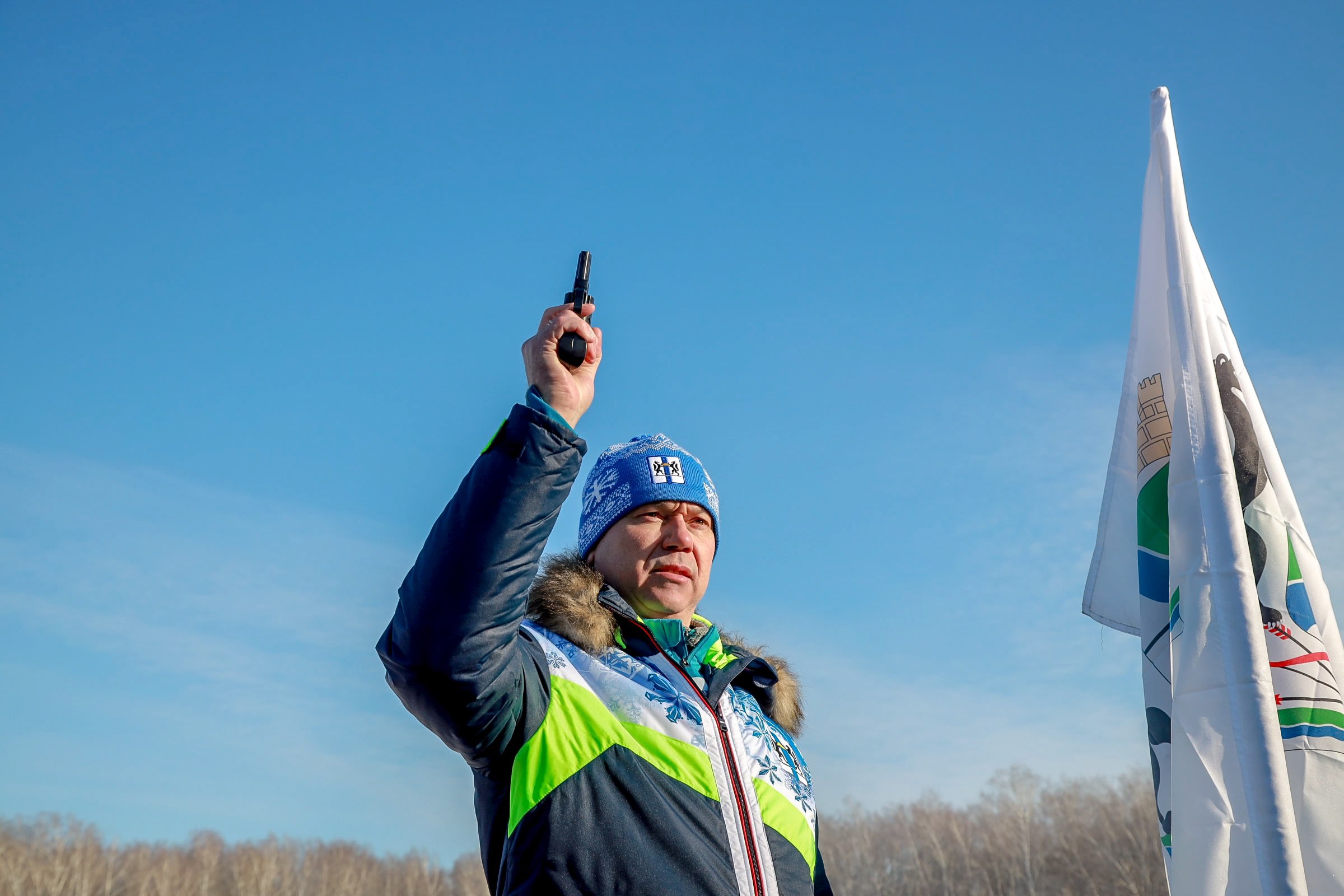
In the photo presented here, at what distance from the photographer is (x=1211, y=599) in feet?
9.43

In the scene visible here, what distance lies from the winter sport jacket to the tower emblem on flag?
56cm

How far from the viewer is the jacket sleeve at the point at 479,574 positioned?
225 cm

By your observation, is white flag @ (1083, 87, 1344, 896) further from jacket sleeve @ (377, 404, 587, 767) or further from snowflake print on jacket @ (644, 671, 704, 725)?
jacket sleeve @ (377, 404, 587, 767)

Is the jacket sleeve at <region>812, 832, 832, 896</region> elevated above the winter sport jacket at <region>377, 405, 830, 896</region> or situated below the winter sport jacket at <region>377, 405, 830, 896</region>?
below

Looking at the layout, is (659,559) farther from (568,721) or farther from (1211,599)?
(1211,599)

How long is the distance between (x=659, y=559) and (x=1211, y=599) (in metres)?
1.64

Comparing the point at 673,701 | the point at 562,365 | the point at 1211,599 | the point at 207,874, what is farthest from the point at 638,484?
the point at 207,874

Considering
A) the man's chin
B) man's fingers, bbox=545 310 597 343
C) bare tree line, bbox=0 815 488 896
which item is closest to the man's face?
the man's chin

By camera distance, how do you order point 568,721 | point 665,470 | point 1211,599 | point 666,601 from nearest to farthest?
point 568,721 → point 1211,599 → point 666,601 → point 665,470

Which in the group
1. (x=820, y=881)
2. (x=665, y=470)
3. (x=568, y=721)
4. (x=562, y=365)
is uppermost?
(x=665, y=470)

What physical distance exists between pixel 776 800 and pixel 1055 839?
44.6m

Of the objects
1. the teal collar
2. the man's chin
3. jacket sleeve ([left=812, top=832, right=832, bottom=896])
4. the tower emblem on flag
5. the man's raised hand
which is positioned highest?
the tower emblem on flag

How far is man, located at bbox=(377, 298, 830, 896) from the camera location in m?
2.29

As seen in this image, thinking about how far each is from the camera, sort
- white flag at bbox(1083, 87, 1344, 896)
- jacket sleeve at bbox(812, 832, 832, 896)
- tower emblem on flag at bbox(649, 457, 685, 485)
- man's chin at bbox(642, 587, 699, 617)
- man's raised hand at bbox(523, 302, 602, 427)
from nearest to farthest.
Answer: man's raised hand at bbox(523, 302, 602, 427) → white flag at bbox(1083, 87, 1344, 896) → jacket sleeve at bbox(812, 832, 832, 896) → man's chin at bbox(642, 587, 699, 617) → tower emblem on flag at bbox(649, 457, 685, 485)
